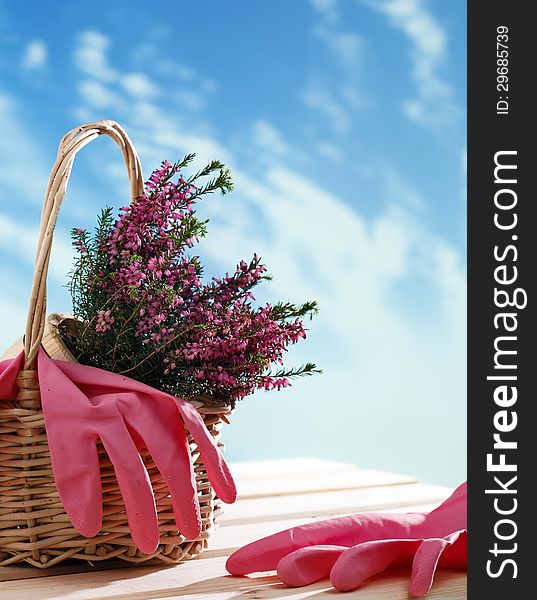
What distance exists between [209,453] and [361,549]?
22 cm

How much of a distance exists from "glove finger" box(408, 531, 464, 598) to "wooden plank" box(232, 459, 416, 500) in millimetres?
702

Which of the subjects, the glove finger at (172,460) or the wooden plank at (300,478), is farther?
the wooden plank at (300,478)

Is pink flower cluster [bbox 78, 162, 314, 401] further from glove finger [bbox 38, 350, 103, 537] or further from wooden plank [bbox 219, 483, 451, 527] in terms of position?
wooden plank [bbox 219, 483, 451, 527]

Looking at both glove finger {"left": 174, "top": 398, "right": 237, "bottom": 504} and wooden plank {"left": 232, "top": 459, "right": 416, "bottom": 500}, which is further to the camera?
wooden plank {"left": 232, "top": 459, "right": 416, "bottom": 500}

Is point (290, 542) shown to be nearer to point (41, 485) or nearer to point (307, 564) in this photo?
point (307, 564)

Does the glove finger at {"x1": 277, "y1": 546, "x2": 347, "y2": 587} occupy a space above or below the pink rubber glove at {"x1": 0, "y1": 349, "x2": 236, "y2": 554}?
below

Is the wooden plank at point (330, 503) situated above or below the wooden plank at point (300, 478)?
below

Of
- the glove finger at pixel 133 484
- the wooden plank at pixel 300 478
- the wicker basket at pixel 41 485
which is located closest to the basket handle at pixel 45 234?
the wicker basket at pixel 41 485

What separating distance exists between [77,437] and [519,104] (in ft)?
2.13

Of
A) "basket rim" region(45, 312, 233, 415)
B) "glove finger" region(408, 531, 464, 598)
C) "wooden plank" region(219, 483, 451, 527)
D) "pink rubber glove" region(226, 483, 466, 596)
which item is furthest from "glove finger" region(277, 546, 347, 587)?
"wooden plank" region(219, 483, 451, 527)

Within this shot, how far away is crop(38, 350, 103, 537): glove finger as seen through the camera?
1001mm

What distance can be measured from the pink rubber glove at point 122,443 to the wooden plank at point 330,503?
0.41 metres

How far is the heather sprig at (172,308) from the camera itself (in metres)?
1.06

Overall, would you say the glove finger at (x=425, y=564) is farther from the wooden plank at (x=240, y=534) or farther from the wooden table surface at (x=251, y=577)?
the wooden plank at (x=240, y=534)
